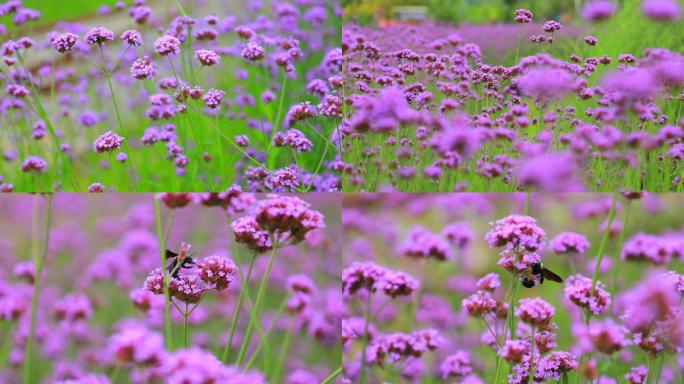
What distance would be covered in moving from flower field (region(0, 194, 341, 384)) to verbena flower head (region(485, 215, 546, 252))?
1.82ft

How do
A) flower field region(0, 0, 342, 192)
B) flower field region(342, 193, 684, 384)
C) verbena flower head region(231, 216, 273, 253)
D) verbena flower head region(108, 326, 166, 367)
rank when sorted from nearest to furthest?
verbena flower head region(108, 326, 166, 367)
verbena flower head region(231, 216, 273, 253)
flower field region(342, 193, 684, 384)
flower field region(0, 0, 342, 192)

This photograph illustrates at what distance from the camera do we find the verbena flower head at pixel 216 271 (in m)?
2.05

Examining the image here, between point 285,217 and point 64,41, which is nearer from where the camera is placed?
point 285,217

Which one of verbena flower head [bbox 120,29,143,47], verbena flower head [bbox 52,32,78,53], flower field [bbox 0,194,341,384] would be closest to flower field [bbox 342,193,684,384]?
flower field [bbox 0,194,341,384]

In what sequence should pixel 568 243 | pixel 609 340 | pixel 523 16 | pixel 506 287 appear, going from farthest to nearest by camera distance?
pixel 506 287
pixel 523 16
pixel 568 243
pixel 609 340

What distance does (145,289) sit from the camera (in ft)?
7.38

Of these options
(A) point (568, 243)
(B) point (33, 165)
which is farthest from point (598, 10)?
(B) point (33, 165)

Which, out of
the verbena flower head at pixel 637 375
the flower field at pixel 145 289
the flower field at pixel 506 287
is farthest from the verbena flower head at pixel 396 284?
the verbena flower head at pixel 637 375

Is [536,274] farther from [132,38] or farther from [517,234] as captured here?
[132,38]

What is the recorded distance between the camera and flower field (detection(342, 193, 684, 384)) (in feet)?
6.91

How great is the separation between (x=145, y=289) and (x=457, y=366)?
3.35ft

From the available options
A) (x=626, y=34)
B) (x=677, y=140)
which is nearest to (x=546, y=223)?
(x=677, y=140)

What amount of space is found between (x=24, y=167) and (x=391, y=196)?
129 centimetres

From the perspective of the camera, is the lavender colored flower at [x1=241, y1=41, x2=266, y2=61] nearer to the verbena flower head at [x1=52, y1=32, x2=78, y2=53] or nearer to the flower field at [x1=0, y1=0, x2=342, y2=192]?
the flower field at [x1=0, y1=0, x2=342, y2=192]
